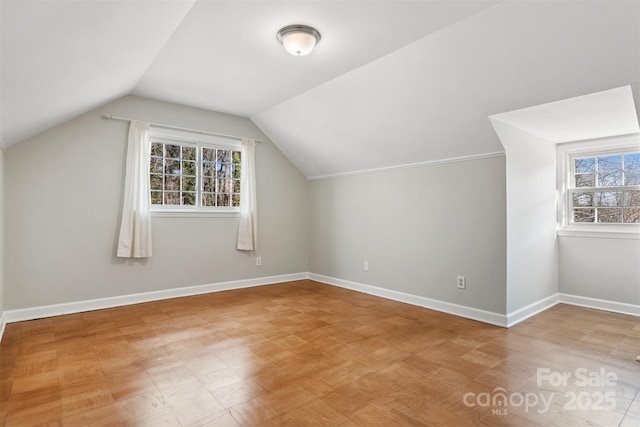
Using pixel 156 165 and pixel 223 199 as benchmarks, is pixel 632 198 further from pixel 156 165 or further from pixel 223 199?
pixel 156 165

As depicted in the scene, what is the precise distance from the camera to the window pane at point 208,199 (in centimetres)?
453

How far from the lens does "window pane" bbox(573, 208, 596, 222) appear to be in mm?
3975

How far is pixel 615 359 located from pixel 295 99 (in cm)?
367

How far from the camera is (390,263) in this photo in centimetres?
422

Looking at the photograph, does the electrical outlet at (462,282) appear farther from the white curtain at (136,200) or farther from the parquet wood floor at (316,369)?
the white curtain at (136,200)

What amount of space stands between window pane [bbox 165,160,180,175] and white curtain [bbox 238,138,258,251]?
0.83 m

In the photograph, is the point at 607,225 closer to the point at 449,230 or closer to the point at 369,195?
the point at 449,230

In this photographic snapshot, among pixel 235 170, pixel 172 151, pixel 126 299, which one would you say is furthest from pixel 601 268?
pixel 126 299

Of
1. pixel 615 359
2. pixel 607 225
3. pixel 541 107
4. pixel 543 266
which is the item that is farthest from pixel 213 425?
pixel 607 225

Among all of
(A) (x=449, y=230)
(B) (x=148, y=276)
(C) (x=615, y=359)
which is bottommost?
(C) (x=615, y=359)

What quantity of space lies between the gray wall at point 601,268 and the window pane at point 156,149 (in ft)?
16.6

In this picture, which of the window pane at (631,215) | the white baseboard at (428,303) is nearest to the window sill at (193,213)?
the white baseboard at (428,303)

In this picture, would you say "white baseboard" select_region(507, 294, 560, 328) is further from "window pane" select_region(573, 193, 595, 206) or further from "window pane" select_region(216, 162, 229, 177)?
"window pane" select_region(216, 162, 229, 177)

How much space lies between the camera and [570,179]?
409 centimetres
